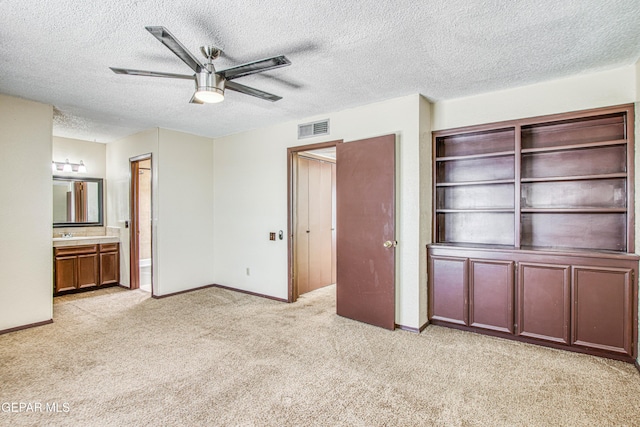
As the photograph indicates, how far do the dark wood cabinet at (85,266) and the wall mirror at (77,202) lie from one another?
0.73 metres

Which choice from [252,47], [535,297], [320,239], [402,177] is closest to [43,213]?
[252,47]

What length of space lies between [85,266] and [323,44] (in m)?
5.25

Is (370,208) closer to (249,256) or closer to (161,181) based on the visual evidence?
(249,256)

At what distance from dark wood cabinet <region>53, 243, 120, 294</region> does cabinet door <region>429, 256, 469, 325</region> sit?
5.22 m

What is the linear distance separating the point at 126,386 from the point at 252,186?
3.14m

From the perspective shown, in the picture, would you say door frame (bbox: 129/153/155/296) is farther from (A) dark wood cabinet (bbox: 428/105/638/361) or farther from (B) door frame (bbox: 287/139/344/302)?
(A) dark wood cabinet (bbox: 428/105/638/361)

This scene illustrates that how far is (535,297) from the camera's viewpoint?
3143 mm

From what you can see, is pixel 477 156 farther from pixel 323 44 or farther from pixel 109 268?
pixel 109 268

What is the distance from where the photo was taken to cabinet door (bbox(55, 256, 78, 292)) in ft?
16.4

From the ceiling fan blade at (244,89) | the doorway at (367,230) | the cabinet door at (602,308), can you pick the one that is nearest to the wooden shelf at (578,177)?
the cabinet door at (602,308)

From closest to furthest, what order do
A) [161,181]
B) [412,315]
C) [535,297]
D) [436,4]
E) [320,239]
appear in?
[436,4]
[535,297]
[412,315]
[161,181]
[320,239]

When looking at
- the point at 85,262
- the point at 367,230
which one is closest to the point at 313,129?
the point at 367,230

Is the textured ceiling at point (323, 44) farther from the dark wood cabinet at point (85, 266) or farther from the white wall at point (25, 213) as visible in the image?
the dark wood cabinet at point (85, 266)

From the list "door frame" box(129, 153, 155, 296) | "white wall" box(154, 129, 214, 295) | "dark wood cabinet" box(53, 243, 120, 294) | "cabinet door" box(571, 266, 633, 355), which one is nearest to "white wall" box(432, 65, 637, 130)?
"cabinet door" box(571, 266, 633, 355)
